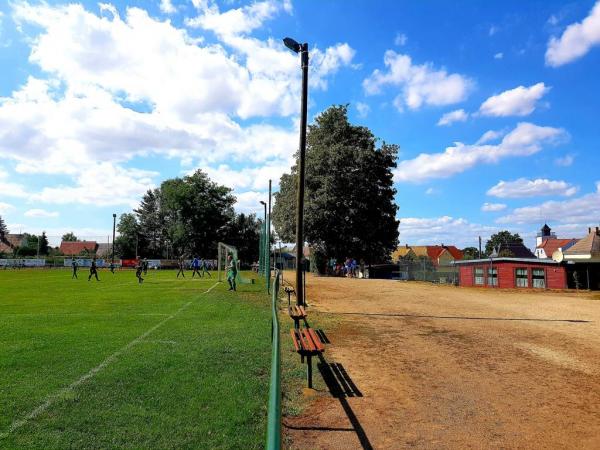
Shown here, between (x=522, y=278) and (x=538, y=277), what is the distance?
38.6 inches

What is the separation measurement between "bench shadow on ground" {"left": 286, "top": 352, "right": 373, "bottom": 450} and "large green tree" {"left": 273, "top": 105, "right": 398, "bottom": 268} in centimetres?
3277

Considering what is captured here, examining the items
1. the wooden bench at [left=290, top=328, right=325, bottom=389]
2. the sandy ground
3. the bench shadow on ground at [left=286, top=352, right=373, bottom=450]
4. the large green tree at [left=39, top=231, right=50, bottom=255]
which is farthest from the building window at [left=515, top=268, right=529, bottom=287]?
the large green tree at [left=39, top=231, right=50, bottom=255]

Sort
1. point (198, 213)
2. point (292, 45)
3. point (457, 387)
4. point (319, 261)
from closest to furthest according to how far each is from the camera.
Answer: point (457, 387), point (292, 45), point (319, 261), point (198, 213)

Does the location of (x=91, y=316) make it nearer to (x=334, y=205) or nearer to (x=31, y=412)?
(x=31, y=412)

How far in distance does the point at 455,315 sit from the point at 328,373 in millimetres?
7855

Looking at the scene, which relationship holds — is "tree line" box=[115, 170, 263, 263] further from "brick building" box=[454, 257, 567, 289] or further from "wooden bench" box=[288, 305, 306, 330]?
"wooden bench" box=[288, 305, 306, 330]

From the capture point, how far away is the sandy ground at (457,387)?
493cm

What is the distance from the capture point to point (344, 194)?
4184 centimetres

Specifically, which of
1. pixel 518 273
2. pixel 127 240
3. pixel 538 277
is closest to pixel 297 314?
pixel 538 277

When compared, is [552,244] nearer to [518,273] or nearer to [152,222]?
[518,273]

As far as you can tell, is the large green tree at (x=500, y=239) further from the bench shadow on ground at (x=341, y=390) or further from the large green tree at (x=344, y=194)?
the bench shadow on ground at (x=341, y=390)

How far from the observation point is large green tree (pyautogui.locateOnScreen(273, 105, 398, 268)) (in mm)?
41344

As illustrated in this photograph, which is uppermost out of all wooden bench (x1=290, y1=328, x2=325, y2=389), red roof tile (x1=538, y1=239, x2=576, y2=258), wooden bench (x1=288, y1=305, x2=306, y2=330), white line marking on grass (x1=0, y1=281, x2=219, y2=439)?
red roof tile (x1=538, y1=239, x2=576, y2=258)

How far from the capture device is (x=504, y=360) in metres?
8.21
